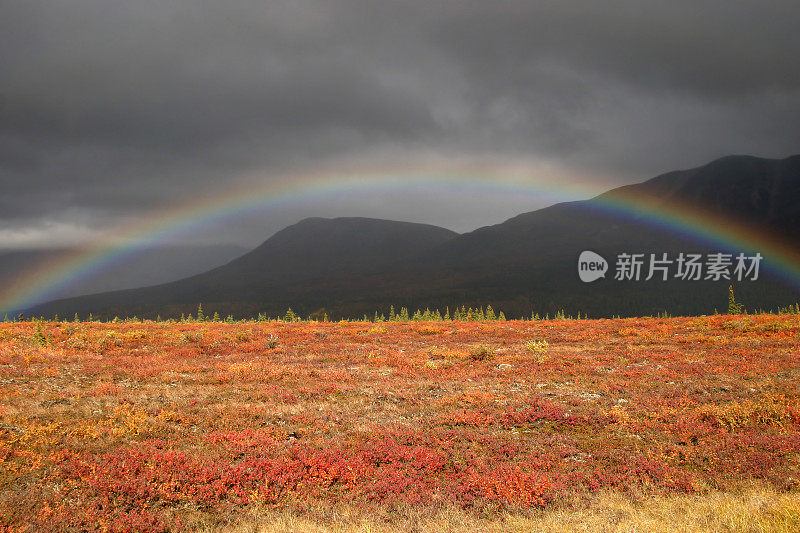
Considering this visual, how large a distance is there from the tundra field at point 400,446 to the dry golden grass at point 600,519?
0.04 meters

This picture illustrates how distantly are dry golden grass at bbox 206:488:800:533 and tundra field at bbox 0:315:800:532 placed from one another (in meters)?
0.04

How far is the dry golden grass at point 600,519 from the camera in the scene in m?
7.16

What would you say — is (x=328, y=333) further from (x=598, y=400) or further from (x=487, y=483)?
(x=487, y=483)

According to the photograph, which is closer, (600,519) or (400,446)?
(600,519)

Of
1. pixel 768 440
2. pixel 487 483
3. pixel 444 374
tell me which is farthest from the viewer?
pixel 444 374

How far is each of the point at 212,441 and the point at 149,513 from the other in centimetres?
324

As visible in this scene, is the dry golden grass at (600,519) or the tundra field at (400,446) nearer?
the dry golden grass at (600,519)

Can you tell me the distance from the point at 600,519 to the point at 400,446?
4736 mm

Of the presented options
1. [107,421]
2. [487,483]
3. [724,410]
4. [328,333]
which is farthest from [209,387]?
[328,333]

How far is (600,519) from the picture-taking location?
7672 mm

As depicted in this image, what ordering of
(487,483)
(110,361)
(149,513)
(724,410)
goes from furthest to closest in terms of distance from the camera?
1. (110,361)
2. (724,410)
3. (487,483)
4. (149,513)

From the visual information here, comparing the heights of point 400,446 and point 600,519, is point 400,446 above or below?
above

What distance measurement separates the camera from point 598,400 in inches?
590

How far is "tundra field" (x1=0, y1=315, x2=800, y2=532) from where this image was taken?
784cm
